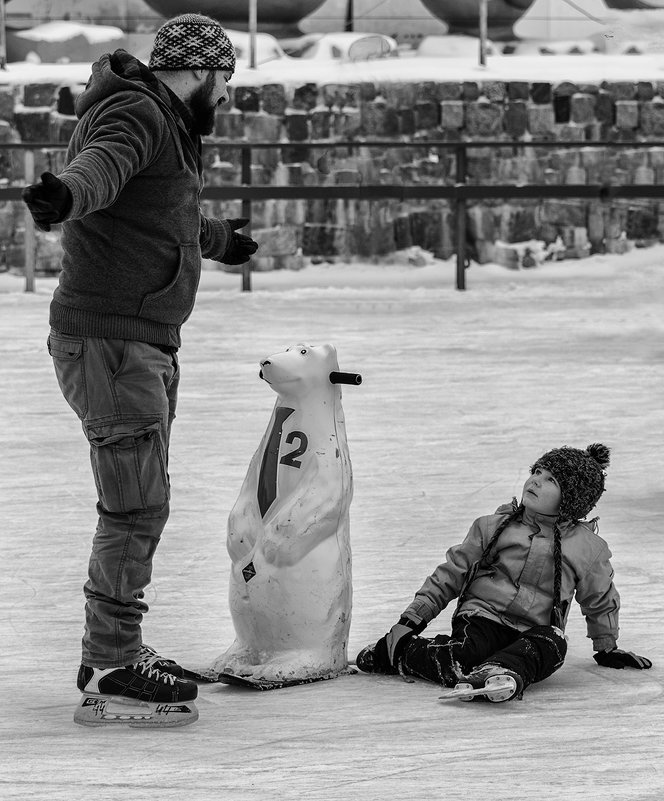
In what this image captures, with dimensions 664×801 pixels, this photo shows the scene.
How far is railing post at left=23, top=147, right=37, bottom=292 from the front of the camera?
→ 10562mm

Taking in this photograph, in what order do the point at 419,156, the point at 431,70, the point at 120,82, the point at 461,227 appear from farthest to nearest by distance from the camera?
the point at 431,70 → the point at 419,156 → the point at 461,227 → the point at 120,82

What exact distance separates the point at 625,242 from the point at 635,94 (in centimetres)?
126

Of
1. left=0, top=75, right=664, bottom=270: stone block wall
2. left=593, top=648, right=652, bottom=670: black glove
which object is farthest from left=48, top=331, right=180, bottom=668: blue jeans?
left=0, top=75, right=664, bottom=270: stone block wall

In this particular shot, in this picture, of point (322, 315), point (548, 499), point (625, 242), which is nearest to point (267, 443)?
point (548, 499)

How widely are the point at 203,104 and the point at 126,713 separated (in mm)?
1033

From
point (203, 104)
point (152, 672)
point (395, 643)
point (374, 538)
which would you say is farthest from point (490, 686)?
point (374, 538)

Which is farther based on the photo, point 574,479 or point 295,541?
point 574,479

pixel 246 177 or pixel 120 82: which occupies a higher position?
pixel 120 82

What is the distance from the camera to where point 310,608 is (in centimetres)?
285

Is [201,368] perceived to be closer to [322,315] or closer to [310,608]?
[322,315]

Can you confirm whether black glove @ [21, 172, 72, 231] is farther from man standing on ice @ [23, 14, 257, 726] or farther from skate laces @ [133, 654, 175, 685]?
skate laces @ [133, 654, 175, 685]

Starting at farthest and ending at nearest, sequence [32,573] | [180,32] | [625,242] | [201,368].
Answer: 1. [625,242]
2. [201,368]
3. [32,573]
4. [180,32]

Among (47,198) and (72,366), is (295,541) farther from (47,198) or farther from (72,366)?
(47,198)

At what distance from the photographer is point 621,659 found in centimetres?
296
